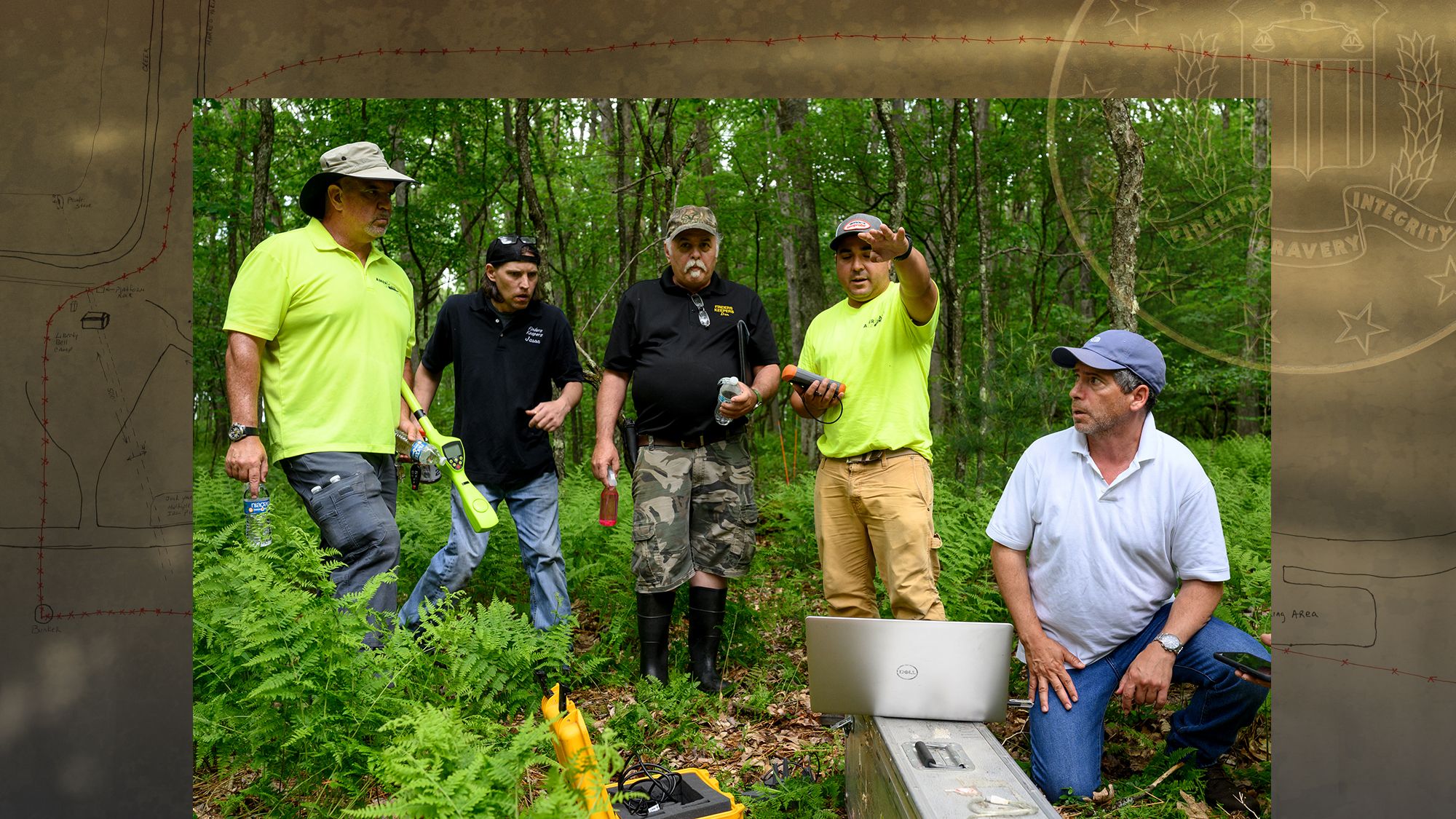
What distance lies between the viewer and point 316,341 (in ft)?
12.3

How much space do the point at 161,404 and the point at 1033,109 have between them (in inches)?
446

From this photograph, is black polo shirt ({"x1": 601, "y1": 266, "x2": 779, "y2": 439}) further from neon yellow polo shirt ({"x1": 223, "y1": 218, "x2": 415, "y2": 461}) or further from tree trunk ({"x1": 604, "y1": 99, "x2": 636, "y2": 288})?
tree trunk ({"x1": 604, "y1": 99, "x2": 636, "y2": 288})

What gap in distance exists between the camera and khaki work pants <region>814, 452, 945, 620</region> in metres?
4.25

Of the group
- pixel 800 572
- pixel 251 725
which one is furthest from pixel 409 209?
pixel 251 725

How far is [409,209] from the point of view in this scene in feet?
32.8

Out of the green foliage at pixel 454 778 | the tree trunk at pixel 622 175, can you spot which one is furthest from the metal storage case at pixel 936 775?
the tree trunk at pixel 622 175

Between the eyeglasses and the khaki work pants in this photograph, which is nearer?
the khaki work pants

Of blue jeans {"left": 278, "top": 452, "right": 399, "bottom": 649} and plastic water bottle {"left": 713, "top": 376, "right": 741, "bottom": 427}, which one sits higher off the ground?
plastic water bottle {"left": 713, "top": 376, "right": 741, "bottom": 427}

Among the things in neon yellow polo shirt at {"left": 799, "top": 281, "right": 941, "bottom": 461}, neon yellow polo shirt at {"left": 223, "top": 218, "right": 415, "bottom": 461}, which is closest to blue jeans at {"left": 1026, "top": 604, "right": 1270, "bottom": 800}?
neon yellow polo shirt at {"left": 799, "top": 281, "right": 941, "bottom": 461}

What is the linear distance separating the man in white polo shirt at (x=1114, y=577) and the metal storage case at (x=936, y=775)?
2.28 feet

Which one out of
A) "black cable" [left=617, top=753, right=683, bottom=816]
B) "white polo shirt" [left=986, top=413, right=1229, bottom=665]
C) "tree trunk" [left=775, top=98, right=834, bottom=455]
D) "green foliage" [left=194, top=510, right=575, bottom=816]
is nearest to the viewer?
"green foliage" [left=194, top=510, right=575, bottom=816]

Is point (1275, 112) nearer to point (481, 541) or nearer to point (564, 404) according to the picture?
point (564, 404)

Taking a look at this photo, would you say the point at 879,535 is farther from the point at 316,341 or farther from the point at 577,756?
the point at 316,341

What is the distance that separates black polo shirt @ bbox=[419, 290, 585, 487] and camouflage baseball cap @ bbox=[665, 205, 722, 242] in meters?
0.86
